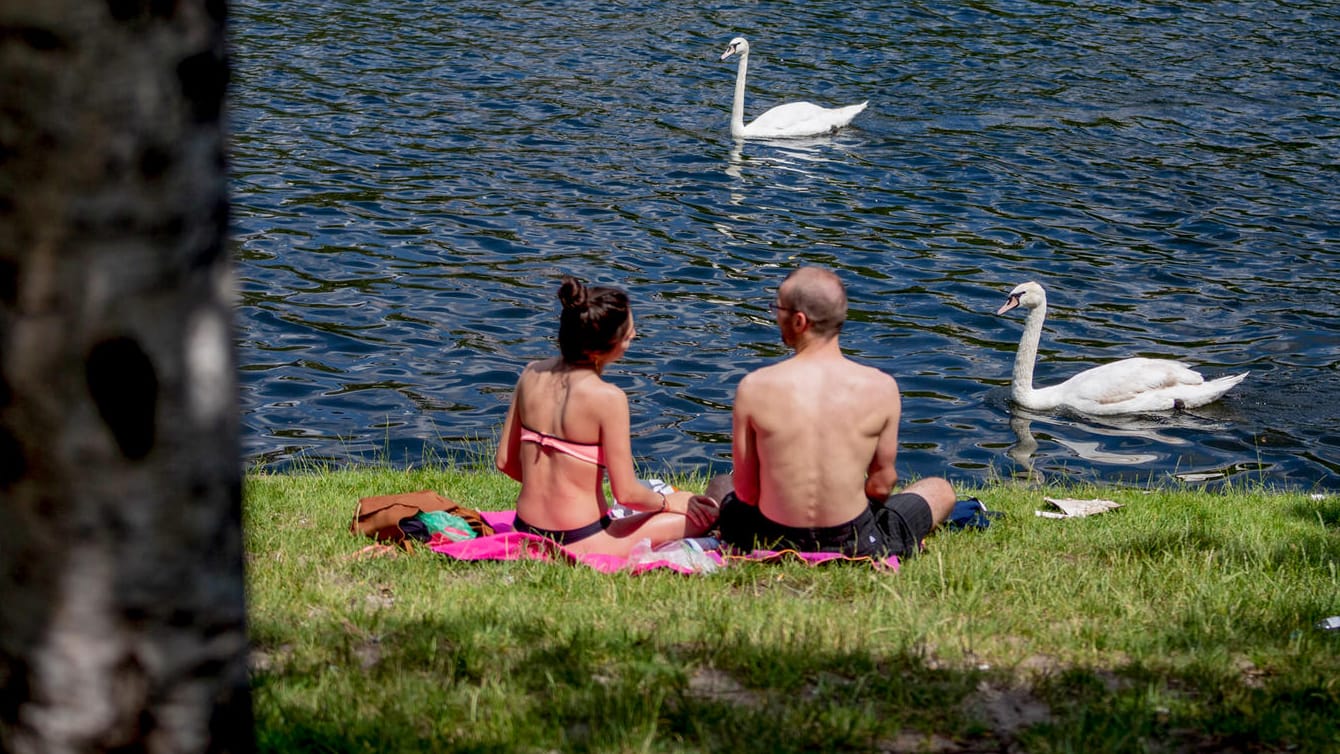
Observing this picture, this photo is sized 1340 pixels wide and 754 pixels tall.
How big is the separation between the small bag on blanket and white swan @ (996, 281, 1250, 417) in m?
6.55

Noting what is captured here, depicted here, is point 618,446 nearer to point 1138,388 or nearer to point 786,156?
point 1138,388

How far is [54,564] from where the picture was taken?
88.4 inches

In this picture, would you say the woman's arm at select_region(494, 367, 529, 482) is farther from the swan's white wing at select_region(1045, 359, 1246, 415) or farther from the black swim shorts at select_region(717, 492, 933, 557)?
the swan's white wing at select_region(1045, 359, 1246, 415)

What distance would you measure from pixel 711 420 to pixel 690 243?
452 centimetres

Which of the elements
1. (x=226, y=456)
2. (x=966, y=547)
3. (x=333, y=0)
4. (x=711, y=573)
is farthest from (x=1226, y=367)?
(x=333, y=0)

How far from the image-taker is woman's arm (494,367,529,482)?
21.8 feet

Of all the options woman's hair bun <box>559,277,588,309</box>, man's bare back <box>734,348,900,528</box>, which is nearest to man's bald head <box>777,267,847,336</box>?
man's bare back <box>734,348,900,528</box>

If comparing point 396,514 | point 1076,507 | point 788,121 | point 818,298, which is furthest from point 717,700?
point 788,121

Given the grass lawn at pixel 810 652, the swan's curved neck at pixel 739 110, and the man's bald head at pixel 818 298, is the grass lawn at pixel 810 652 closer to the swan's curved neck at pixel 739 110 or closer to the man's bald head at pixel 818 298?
the man's bald head at pixel 818 298

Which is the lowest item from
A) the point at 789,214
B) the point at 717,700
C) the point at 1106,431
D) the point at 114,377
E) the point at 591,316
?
the point at 1106,431

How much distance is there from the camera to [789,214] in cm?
1675

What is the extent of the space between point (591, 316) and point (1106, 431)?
7.06 meters

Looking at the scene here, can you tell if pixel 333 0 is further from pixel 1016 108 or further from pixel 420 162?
pixel 1016 108

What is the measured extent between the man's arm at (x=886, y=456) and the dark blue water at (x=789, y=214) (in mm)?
3851
